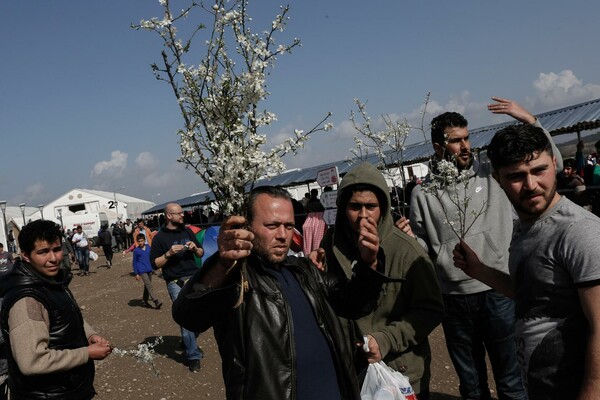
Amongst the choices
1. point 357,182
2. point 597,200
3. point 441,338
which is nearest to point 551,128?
point 597,200

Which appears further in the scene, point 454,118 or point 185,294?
point 454,118

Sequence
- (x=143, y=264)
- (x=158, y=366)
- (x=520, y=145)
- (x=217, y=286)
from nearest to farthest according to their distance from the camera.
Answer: (x=217, y=286)
(x=520, y=145)
(x=158, y=366)
(x=143, y=264)

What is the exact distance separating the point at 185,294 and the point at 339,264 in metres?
1.17

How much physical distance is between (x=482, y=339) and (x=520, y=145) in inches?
72.0

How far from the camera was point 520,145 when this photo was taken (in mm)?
2113

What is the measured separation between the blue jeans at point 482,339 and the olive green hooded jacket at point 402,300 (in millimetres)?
653

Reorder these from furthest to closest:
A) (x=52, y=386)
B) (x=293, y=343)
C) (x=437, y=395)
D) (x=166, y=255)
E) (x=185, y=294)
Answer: (x=166, y=255), (x=437, y=395), (x=52, y=386), (x=293, y=343), (x=185, y=294)

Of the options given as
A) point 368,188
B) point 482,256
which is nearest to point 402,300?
point 368,188

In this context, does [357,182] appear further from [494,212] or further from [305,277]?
[494,212]

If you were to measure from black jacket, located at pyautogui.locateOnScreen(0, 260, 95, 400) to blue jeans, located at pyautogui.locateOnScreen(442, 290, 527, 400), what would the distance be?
2.57 m

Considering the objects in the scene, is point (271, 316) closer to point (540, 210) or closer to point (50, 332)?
point (540, 210)

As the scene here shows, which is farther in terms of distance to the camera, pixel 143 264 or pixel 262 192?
pixel 143 264

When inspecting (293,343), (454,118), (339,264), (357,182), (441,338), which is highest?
(454,118)

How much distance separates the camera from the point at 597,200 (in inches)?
243
